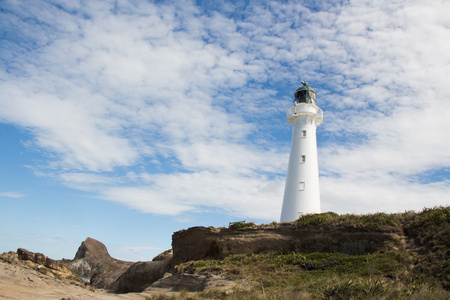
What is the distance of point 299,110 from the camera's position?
3256 centimetres

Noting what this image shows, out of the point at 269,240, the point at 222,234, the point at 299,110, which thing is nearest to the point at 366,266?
the point at 269,240

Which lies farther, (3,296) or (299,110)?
(299,110)

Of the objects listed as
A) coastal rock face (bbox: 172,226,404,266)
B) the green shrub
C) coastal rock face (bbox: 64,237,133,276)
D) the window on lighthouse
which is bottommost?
coastal rock face (bbox: 64,237,133,276)

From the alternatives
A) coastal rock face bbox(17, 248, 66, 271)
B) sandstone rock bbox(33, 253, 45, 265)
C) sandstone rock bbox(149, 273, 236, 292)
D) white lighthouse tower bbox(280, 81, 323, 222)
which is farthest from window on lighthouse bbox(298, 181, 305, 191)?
sandstone rock bbox(33, 253, 45, 265)

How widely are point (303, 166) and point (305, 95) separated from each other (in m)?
8.28

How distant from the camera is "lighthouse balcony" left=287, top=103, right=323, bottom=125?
3203 centimetres

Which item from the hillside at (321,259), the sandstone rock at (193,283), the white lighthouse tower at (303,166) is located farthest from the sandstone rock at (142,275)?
the white lighthouse tower at (303,166)

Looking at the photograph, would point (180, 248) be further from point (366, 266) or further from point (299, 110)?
point (299, 110)

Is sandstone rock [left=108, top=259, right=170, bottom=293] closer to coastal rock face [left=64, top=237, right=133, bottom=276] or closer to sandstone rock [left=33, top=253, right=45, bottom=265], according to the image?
sandstone rock [left=33, top=253, right=45, bottom=265]

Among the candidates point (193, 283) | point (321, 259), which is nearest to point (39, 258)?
point (193, 283)

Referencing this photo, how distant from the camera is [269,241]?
66.6 feet

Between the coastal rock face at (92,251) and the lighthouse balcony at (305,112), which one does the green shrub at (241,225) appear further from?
the coastal rock face at (92,251)

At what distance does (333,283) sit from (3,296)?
1155 centimetres

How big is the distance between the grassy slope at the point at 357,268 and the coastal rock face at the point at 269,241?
0.53m
